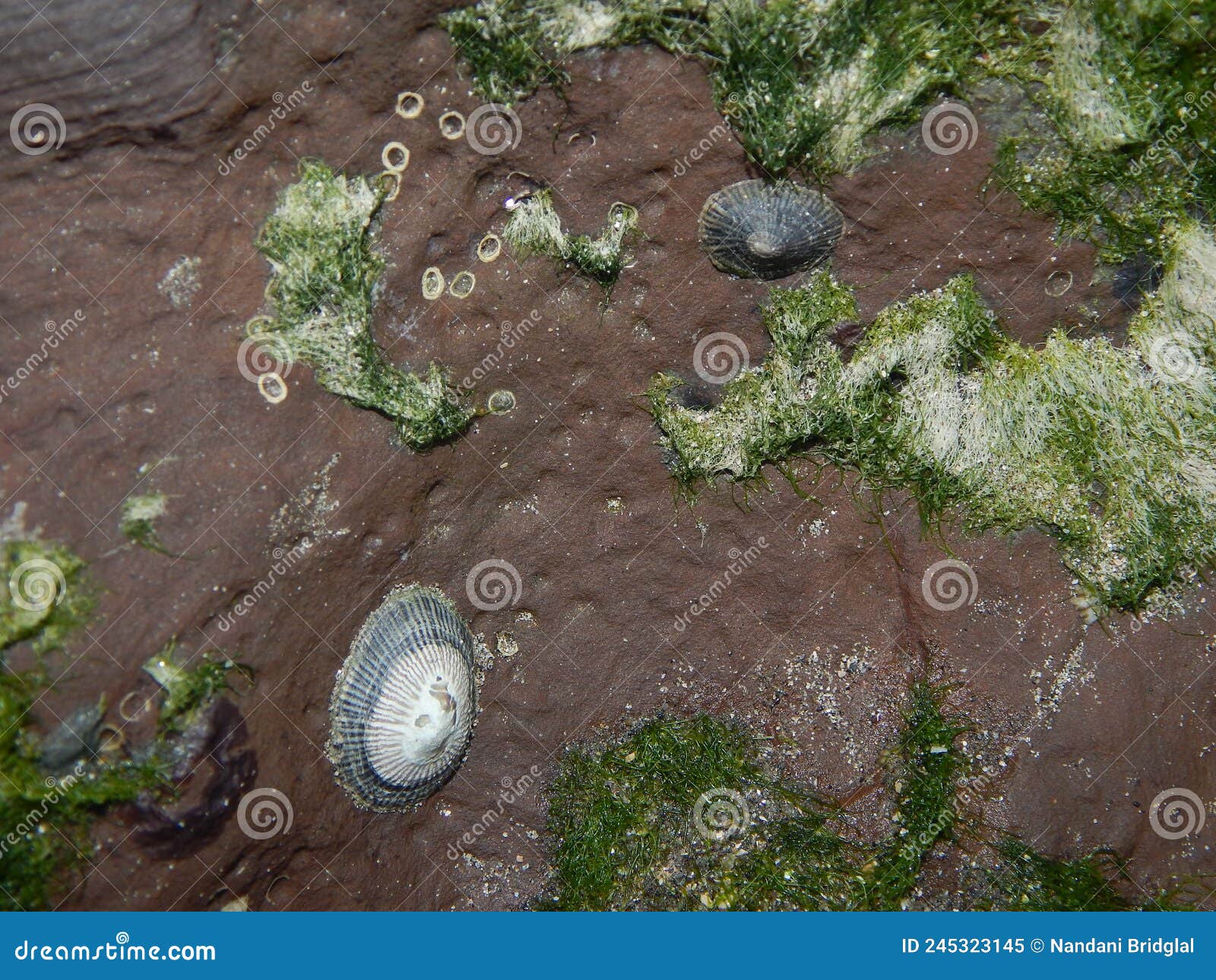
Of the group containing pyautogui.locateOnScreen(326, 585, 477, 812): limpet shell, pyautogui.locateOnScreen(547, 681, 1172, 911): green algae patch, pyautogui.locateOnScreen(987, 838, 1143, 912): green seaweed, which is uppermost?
pyautogui.locateOnScreen(326, 585, 477, 812): limpet shell

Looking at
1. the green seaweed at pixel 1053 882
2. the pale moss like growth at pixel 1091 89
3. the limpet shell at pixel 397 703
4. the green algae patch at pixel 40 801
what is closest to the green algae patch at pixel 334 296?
the limpet shell at pixel 397 703

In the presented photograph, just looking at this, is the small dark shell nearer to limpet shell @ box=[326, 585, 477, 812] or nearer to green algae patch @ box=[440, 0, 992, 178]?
green algae patch @ box=[440, 0, 992, 178]

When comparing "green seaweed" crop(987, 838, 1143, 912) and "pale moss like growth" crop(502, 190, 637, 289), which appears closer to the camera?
"pale moss like growth" crop(502, 190, 637, 289)

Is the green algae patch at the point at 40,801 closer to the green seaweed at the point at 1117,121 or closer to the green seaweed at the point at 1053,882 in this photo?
the green seaweed at the point at 1053,882

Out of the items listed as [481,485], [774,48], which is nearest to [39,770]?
[481,485]

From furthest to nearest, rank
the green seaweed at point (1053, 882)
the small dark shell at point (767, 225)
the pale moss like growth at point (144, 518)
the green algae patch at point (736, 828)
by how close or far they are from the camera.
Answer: the green algae patch at point (736, 828) → the green seaweed at point (1053, 882) → the small dark shell at point (767, 225) → the pale moss like growth at point (144, 518)

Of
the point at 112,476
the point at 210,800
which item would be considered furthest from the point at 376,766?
the point at 112,476

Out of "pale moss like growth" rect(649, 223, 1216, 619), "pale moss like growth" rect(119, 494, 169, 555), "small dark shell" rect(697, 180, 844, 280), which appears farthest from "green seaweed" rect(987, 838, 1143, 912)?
"pale moss like growth" rect(119, 494, 169, 555)

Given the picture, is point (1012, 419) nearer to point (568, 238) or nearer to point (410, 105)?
point (568, 238)
